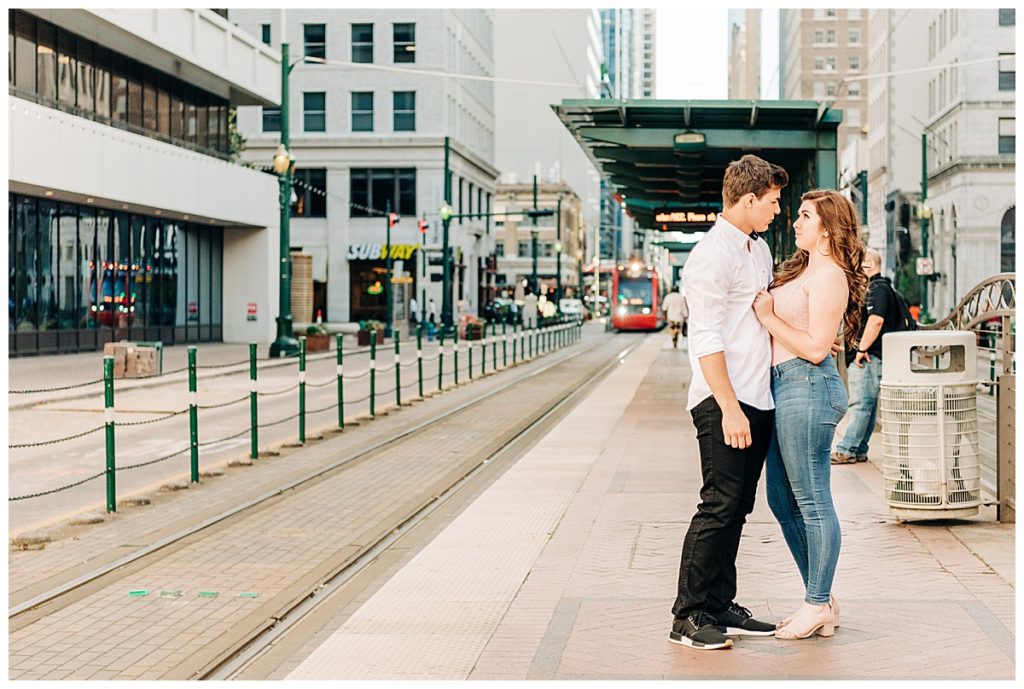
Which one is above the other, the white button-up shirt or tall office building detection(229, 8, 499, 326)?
tall office building detection(229, 8, 499, 326)

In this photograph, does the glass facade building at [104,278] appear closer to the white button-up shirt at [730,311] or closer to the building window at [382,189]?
the building window at [382,189]

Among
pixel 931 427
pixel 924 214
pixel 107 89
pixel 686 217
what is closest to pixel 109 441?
pixel 931 427

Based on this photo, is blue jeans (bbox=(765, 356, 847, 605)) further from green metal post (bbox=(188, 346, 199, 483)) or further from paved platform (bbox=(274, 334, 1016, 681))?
green metal post (bbox=(188, 346, 199, 483))

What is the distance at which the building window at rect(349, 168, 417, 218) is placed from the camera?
7456 centimetres

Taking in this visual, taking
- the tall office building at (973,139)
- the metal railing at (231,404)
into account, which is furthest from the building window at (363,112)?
the metal railing at (231,404)

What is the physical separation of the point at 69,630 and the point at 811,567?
338 centimetres

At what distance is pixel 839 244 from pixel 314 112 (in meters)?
70.8

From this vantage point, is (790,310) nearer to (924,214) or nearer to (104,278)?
(104,278)

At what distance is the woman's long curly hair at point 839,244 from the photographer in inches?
241

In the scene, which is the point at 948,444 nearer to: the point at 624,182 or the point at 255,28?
the point at 624,182

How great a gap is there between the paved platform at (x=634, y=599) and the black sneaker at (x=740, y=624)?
4cm

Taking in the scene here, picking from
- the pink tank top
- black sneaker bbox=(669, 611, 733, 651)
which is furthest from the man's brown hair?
black sneaker bbox=(669, 611, 733, 651)

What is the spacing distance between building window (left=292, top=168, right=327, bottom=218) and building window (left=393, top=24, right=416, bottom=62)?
6898mm

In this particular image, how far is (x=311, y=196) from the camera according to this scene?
75938 mm
